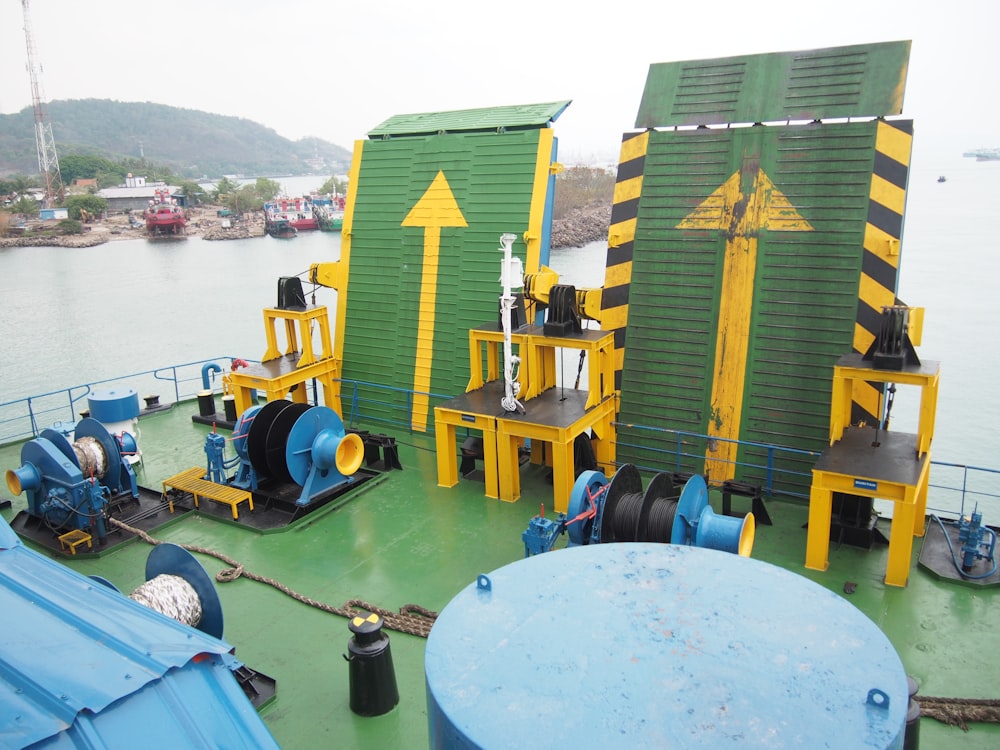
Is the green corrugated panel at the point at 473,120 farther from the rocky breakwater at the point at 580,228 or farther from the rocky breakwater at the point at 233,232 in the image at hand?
the rocky breakwater at the point at 233,232

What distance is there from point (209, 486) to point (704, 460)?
516cm

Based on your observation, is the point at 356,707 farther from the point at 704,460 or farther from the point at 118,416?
the point at 118,416

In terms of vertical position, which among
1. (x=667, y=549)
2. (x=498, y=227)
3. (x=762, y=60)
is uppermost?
(x=762, y=60)

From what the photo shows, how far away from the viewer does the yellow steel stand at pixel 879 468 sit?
17.6ft

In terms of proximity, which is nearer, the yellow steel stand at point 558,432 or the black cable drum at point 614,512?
the black cable drum at point 614,512

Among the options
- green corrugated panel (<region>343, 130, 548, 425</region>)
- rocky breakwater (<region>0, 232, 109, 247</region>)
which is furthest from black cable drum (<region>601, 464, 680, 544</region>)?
rocky breakwater (<region>0, 232, 109, 247</region>)

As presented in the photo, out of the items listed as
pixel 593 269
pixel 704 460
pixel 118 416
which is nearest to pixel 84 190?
pixel 593 269

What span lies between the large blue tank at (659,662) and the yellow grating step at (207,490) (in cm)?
487

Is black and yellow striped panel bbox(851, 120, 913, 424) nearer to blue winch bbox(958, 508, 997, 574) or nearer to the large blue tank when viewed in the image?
blue winch bbox(958, 508, 997, 574)

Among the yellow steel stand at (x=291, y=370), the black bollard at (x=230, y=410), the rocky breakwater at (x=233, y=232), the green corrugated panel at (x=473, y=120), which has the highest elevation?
the green corrugated panel at (x=473, y=120)

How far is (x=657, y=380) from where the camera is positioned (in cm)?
770

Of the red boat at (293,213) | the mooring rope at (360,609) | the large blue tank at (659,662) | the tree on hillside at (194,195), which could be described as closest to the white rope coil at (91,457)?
the mooring rope at (360,609)

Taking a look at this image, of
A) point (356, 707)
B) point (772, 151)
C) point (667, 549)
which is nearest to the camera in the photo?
point (667, 549)

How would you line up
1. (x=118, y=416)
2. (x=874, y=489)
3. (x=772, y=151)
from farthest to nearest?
(x=118, y=416) < (x=772, y=151) < (x=874, y=489)
